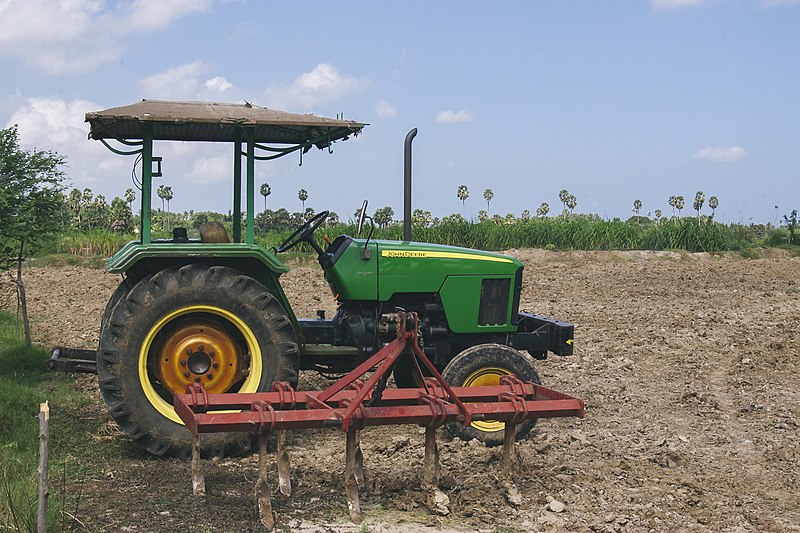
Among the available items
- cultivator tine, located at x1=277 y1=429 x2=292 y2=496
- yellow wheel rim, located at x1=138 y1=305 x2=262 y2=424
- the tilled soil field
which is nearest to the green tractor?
yellow wheel rim, located at x1=138 y1=305 x2=262 y2=424

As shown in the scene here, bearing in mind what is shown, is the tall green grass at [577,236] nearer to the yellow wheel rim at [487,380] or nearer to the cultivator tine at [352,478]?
the yellow wheel rim at [487,380]

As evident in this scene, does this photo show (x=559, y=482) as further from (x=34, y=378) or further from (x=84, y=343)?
(x=84, y=343)

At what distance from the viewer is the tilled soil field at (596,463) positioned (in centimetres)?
527

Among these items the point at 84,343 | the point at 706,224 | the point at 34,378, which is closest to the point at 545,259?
the point at 706,224

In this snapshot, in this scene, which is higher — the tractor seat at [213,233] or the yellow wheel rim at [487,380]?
the tractor seat at [213,233]

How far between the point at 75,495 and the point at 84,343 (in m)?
6.56

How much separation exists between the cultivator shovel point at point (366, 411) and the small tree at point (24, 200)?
3658 mm

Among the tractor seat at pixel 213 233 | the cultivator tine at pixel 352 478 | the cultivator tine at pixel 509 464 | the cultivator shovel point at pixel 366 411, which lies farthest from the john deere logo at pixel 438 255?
the cultivator tine at pixel 352 478

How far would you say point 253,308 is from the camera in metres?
6.57

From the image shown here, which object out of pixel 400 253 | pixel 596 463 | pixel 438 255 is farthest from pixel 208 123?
pixel 596 463

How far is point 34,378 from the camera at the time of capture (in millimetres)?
9141

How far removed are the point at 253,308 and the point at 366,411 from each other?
4.80 ft

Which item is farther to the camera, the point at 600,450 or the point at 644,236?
the point at 644,236

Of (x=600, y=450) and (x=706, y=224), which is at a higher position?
(x=706, y=224)
